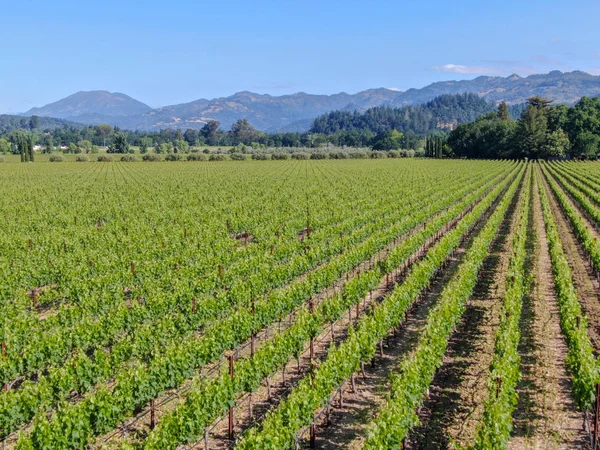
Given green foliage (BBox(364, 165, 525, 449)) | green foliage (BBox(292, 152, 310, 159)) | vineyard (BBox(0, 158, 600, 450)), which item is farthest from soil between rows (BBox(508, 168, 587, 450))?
green foliage (BBox(292, 152, 310, 159))

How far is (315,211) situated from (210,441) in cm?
2953

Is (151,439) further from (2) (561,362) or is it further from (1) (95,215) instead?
(1) (95,215)

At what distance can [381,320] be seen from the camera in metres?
16.7

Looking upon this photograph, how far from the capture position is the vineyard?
38.9 feet

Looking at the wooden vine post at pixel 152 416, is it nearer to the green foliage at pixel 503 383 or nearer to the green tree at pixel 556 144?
the green foliage at pixel 503 383

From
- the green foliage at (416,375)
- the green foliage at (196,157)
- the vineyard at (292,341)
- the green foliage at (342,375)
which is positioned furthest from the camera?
the green foliage at (196,157)

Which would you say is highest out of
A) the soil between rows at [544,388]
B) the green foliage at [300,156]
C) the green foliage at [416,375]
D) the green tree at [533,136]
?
the green tree at [533,136]

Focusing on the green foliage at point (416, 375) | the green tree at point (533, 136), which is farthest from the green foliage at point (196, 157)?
the green foliage at point (416, 375)

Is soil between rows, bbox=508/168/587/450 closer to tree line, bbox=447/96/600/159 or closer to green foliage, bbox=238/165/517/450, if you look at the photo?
green foliage, bbox=238/165/517/450

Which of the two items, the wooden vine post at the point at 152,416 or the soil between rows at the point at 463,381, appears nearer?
the soil between rows at the point at 463,381

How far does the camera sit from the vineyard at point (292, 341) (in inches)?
467

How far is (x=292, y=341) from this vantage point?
15.3m

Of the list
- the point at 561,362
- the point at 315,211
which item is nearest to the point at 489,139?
the point at 315,211

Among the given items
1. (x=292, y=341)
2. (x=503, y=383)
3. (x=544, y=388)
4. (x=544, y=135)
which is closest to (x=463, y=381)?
(x=544, y=388)
